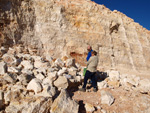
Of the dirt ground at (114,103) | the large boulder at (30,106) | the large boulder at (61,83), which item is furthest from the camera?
the large boulder at (61,83)

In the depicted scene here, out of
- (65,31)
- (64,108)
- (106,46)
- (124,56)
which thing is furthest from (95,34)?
(64,108)

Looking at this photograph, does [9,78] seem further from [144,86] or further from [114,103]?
[144,86]

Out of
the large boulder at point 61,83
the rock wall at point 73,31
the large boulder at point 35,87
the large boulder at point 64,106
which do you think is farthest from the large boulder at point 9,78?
the rock wall at point 73,31

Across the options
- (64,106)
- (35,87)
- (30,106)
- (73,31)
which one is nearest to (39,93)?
(35,87)

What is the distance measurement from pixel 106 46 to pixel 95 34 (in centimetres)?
164

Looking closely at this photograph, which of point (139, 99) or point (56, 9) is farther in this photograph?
point (56, 9)

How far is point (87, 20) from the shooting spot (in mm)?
10281

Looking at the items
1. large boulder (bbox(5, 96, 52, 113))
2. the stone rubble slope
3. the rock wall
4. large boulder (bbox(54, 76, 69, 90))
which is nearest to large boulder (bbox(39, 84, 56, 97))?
the stone rubble slope

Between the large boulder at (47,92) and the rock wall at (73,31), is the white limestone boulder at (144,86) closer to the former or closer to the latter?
the large boulder at (47,92)

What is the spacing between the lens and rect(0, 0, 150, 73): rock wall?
24.9 ft

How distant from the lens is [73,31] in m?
9.42

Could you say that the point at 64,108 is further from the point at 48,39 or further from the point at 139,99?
the point at 48,39

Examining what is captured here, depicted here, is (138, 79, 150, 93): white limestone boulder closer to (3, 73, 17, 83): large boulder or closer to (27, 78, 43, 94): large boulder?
(27, 78, 43, 94): large boulder

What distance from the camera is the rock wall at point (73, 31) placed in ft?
24.9
